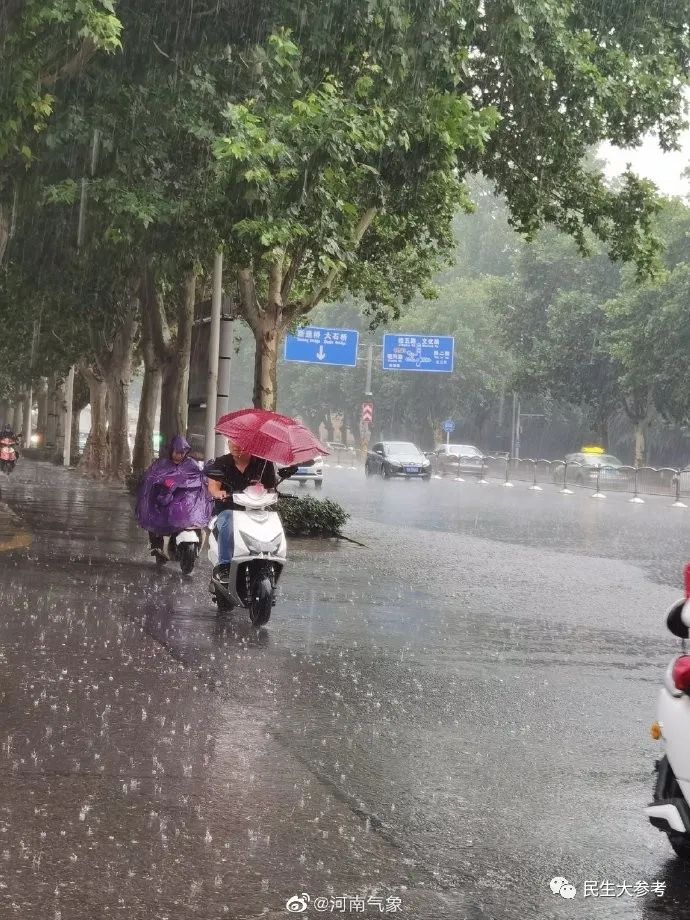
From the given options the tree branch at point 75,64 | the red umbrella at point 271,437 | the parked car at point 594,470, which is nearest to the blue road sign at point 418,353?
the parked car at point 594,470

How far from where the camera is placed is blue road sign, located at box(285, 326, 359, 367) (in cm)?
5666

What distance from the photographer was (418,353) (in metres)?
58.9

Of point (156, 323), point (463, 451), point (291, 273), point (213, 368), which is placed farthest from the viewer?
point (463, 451)

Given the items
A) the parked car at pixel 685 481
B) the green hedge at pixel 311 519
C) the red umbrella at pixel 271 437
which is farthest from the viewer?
the parked car at pixel 685 481

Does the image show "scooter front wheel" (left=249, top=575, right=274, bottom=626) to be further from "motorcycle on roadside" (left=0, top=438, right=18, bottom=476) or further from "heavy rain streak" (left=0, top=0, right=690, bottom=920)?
"motorcycle on roadside" (left=0, top=438, right=18, bottom=476)

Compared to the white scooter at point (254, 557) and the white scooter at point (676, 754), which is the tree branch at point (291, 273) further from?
the white scooter at point (676, 754)

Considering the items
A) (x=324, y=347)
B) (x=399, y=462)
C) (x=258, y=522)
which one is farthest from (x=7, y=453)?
(x=258, y=522)

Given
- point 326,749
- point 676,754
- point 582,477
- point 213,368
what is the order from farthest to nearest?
1. point 582,477
2. point 213,368
3. point 326,749
4. point 676,754

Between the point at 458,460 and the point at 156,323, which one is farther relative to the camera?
the point at 458,460

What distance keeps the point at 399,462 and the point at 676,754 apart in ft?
150

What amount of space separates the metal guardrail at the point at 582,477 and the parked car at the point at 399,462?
240 centimetres

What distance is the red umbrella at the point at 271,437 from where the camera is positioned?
10938mm

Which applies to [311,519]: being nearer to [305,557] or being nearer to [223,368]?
[223,368]

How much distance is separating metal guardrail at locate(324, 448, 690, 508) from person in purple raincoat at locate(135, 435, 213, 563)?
23.9 meters
